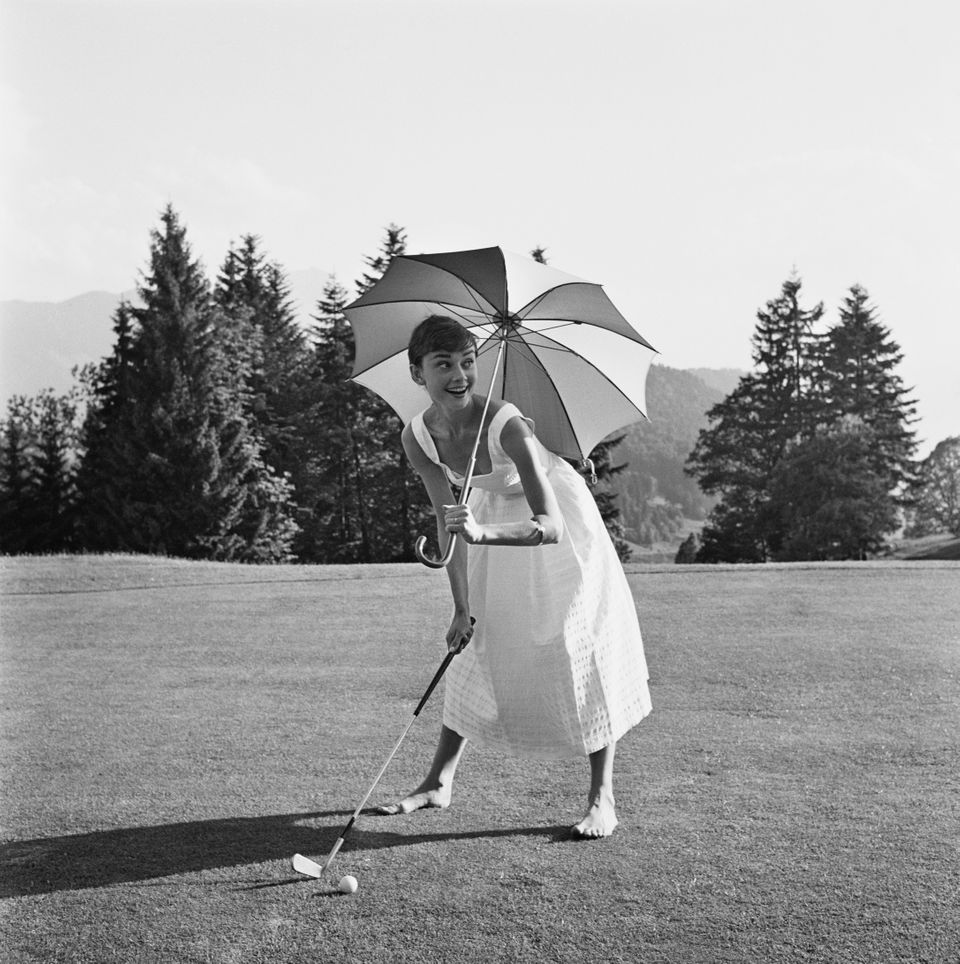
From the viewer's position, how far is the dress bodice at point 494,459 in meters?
4.29

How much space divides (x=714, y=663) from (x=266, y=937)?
225 inches

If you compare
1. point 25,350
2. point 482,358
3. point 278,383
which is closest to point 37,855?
point 482,358

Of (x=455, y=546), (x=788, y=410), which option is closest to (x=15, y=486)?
(x=788, y=410)

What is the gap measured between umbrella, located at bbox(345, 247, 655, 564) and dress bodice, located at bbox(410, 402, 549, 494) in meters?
0.43

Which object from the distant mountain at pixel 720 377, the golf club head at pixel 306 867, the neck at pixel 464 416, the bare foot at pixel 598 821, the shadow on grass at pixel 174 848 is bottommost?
the shadow on grass at pixel 174 848

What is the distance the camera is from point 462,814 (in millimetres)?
4535

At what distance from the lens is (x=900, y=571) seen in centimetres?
1550

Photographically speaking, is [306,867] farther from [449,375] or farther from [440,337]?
[440,337]

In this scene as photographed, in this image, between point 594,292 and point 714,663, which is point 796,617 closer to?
point 714,663

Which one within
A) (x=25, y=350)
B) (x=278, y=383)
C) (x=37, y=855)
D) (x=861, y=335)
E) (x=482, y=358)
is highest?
(x=25, y=350)

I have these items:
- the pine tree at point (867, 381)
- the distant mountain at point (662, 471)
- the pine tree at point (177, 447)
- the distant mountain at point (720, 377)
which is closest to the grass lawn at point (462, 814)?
the pine tree at point (177, 447)

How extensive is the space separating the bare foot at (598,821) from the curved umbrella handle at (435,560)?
45.3 inches

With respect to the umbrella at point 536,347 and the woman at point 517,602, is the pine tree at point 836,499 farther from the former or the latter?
the woman at point 517,602

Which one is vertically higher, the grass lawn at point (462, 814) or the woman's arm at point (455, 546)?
the woman's arm at point (455, 546)
